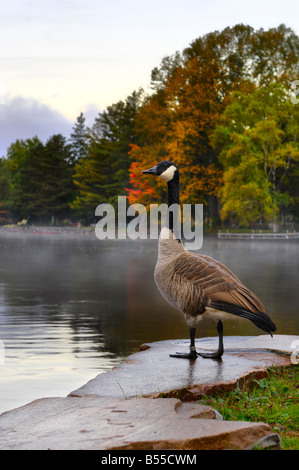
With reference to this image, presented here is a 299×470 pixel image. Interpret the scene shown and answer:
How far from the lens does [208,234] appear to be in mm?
62594

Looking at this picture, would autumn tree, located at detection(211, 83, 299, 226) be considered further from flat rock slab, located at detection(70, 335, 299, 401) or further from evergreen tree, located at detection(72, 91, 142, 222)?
flat rock slab, located at detection(70, 335, 299, 401)

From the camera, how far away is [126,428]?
450 centimetres

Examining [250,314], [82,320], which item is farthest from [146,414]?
[82,320]

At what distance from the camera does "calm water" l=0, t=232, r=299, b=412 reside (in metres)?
7.84

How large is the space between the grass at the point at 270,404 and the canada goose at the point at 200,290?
0.53m

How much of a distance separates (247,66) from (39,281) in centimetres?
4707

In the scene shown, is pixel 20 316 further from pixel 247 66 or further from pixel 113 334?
pixel 247 66

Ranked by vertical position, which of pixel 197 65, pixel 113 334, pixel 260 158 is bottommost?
pixel 113 334

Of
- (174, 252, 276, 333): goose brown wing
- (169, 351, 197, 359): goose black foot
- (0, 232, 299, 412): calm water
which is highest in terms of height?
(174, 252, 276, 333): goose brown wing

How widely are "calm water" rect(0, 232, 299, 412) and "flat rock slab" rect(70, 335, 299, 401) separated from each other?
0.75 metres

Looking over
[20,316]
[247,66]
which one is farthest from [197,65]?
[20,316]

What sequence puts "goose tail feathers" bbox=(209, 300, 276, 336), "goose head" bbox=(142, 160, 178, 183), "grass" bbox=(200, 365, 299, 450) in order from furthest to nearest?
"goose head" bbox=(142, 160, 178, 183), "goose tail feathers" bbox=(209, 300, 276, 336), "grass" bbox=(200, 365, 299, 450)

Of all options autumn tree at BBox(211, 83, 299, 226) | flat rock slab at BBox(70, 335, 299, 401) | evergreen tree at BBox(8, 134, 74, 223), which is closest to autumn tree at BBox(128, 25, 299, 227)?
autumn tree at BBox(211, 83, 299, 226)

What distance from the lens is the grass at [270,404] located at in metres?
5.06
